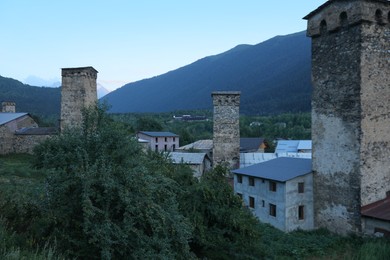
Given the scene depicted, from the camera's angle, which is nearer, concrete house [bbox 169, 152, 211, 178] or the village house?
concrete house [bbox 169, 152, 211, 178]

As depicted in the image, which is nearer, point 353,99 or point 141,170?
point 141,170

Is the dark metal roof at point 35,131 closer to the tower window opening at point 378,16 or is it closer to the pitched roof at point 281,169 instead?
the pitched roof at point 281,169

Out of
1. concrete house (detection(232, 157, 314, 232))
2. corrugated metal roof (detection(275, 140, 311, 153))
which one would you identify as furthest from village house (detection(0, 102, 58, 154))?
corrugated metal roof (detection(275, 140, 311, 153))

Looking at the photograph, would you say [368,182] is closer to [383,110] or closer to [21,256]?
[383,110]

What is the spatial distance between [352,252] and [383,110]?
6.78 meters

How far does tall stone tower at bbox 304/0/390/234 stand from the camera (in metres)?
16.4

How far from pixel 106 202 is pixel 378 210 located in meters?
12.7

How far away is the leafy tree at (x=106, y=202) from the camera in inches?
329

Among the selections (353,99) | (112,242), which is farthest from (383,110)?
(112,242)

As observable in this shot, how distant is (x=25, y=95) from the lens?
4491 inches

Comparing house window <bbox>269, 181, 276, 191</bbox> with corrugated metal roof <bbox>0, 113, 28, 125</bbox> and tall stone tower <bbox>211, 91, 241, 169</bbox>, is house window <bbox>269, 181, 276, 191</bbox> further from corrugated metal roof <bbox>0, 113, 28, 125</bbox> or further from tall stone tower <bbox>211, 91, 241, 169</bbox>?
corrugated metal roof <bbox>0, 113, 28, 125</bbox>

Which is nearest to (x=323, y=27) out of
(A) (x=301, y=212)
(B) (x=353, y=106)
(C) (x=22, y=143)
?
(B) (x=353, y=106)

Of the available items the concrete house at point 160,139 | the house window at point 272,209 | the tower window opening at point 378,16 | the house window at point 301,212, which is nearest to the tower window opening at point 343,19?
the tower window opening at point 378,16

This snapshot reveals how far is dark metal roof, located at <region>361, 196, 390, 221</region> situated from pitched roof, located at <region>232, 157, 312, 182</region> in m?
3.60
